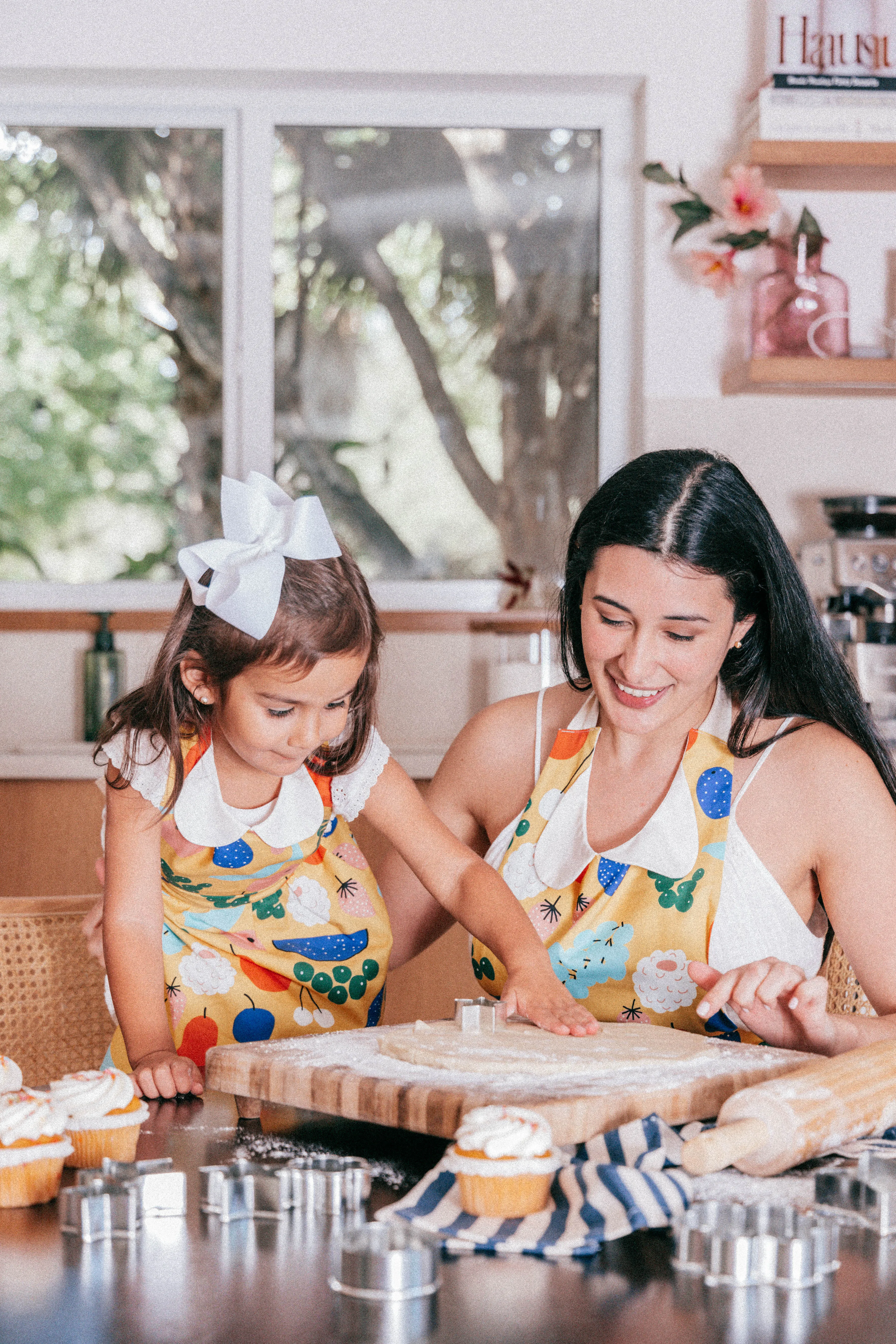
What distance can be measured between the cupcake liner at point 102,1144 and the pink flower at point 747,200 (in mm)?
2391

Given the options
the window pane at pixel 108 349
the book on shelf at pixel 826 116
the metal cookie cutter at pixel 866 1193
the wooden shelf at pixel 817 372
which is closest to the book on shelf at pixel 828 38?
the book on shelf at pixel 826 116

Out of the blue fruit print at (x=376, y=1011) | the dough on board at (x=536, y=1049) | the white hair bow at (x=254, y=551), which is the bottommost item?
the blue fruit print at (x=376, y=1011)

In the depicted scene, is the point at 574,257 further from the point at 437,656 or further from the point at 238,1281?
the point at 238,1281

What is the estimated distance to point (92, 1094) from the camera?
0.97 m

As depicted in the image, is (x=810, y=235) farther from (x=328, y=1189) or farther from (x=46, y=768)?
(x=328, y=1189)

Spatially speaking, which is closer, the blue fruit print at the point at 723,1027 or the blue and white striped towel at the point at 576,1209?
the blue and white striped towel at the point at 576,1209

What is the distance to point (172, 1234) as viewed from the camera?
0.82 meters

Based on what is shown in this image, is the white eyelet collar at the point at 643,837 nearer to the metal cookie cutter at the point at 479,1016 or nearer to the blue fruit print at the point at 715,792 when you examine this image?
the blue fruit print at the point at 715,792

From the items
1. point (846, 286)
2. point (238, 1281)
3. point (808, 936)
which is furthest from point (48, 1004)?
point (846, 286)

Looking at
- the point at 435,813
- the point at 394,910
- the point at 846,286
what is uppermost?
the point at 846,286

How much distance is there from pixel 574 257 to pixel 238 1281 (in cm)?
287

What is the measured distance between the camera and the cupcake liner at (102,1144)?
964 mm

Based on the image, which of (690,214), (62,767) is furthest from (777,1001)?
(690,214)

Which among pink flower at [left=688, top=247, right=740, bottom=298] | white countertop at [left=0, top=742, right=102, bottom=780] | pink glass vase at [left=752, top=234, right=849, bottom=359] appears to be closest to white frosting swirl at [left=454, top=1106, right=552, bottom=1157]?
white countertop at [left=0, top=742, right=102, bottom=780]
